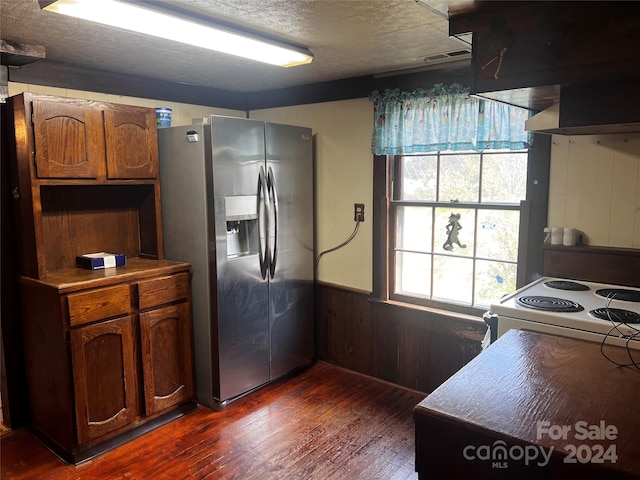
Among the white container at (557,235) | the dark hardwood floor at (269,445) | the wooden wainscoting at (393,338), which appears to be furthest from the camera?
the wooden wainscoting at (393,338)

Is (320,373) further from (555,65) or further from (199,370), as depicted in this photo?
(555,65)

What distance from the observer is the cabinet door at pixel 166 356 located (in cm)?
279

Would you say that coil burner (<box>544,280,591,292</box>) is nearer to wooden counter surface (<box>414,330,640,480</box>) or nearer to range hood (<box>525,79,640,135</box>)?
wooden counter surface (<box>414,330,640,480</box>)

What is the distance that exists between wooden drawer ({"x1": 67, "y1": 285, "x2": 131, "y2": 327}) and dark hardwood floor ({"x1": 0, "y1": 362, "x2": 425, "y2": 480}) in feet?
2.52

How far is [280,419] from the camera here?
2.94 metres

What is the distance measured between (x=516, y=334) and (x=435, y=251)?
1429 mm

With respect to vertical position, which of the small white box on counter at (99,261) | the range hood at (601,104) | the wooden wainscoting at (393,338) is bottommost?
the wooden wainscoting at (393,338)

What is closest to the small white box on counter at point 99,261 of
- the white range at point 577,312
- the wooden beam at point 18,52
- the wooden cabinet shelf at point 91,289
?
the wooden cabinet shelf at point 91,289

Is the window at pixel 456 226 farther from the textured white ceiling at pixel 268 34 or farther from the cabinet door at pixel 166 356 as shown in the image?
the cabinet door at pixel 166 356

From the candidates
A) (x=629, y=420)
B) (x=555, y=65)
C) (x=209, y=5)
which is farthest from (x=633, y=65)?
(x=209, y=5)

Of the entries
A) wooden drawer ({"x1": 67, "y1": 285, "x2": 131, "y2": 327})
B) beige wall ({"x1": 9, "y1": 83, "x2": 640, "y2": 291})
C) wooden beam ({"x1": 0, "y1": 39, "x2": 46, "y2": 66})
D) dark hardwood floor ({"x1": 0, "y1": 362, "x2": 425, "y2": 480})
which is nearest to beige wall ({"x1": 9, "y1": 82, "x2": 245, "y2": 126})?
beige wall ({"x1": 9, "y1": 83, "x2": 640, "y2": 291})

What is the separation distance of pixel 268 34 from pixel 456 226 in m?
1.63

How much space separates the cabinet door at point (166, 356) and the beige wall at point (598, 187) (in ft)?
7.50

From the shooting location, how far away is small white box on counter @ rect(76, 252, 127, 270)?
2.80 metres
